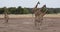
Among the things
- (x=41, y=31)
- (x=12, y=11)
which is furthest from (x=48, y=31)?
(x=12, y=11)

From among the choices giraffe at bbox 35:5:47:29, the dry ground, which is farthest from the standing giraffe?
the dry ground

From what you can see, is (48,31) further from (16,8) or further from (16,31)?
(16,8)

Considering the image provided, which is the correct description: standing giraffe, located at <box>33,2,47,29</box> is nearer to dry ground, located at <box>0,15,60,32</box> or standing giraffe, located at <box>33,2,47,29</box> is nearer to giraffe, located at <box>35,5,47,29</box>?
giraffe, located at <box>35,5,47,29</box>

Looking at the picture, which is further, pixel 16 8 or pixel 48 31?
pixel 16 8

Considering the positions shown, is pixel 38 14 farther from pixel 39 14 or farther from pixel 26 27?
pixel 26 27

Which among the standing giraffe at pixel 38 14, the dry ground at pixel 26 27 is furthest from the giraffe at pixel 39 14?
the dry ground at pixel 26 27

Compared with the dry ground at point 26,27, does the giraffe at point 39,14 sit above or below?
above

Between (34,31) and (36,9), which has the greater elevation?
(36,9)

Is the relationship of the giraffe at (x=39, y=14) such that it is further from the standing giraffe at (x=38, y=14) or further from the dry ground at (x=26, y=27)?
the dry ground at (x=26, y=27)

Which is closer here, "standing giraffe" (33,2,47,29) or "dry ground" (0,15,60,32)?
"dry ground" (0,15,60,32)

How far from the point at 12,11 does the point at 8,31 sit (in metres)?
35.7

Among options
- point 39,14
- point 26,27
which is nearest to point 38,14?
point 39,14

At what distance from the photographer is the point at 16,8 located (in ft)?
197

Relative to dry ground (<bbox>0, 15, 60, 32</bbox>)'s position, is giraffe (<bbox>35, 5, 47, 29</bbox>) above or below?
above
